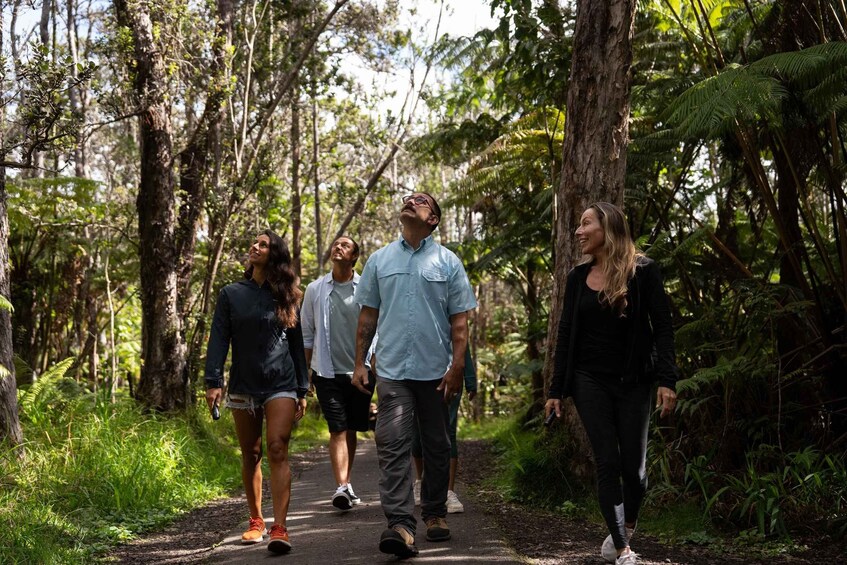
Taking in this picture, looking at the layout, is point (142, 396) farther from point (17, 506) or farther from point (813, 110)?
point (813, 110)

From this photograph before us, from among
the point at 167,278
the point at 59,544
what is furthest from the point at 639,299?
the point at 167,278

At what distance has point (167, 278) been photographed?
1115 cm

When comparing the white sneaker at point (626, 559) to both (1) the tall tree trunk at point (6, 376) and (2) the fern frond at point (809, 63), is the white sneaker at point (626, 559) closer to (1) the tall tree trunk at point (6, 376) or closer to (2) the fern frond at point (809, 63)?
(2) the fern frond at point (809, 63)

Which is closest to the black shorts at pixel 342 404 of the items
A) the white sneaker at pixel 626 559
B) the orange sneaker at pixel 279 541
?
the orange sneaker at pixel 279 541

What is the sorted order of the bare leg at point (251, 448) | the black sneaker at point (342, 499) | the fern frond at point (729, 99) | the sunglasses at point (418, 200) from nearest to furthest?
the sunglasses at point (418, 200) → the bare leg at point (251, 448) → the fern frond at point (729, 99) → the black sneaker at point (342, 499)

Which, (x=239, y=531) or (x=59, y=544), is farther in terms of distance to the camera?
(x=239, y=531)

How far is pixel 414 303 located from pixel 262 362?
1152 mm

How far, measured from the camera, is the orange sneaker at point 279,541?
549cm

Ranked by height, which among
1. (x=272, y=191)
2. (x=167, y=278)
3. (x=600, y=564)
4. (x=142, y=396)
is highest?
(x=272, y=191)

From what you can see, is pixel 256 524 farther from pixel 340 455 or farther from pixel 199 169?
pixel 199 169

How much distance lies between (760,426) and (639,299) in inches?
110

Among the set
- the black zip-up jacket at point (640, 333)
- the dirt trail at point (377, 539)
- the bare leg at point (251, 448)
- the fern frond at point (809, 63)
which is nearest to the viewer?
the black zip-up jacket at point (640, 333)

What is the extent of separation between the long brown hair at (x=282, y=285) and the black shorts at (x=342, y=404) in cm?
141

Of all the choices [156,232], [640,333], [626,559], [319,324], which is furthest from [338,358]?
[156,232]
